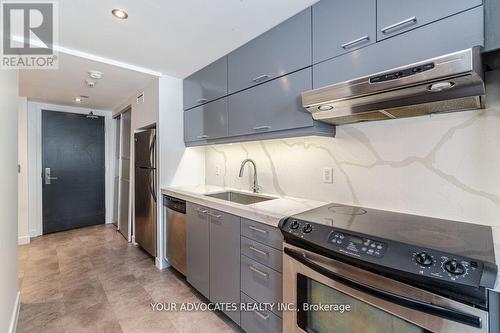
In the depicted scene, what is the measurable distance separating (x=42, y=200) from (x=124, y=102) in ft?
7.33

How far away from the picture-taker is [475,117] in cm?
118

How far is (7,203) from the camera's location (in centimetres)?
157

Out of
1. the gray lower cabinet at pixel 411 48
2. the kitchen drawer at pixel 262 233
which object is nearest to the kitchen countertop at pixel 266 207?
the kitchen drawer at pixel 262 233

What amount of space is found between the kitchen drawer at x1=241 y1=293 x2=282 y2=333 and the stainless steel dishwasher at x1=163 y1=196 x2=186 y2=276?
0.94 m

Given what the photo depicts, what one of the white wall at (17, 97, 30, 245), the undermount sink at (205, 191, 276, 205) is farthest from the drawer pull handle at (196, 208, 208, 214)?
the white wall at (17, 97, 30, 245)

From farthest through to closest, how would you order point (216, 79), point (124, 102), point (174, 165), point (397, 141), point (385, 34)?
point (124, 102) → point (174, 165) → point (216, 79) → point (397, 141) → point (385, 34)

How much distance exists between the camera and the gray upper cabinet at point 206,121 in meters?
2.27

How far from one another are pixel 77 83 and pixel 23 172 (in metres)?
1.91

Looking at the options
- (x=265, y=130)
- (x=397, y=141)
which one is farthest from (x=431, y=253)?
(x=265, y=130)

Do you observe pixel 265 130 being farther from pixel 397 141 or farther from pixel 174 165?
pixel 174 165

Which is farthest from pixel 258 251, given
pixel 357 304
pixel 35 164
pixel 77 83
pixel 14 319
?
pixel 35 164

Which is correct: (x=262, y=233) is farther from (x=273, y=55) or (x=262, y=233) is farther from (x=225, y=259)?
(x=273, y=55)

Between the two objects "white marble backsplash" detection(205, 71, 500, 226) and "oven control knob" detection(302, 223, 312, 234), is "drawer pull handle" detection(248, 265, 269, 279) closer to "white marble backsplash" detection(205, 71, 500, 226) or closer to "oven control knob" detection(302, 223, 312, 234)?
"oven control knob" detection(302, 223, 312, 234)
